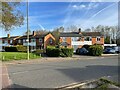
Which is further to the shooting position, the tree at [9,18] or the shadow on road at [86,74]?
the tree at [9,18]

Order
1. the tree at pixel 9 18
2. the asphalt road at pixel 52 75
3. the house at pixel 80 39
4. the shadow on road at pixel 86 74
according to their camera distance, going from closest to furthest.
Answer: the asphalt road at pixel 52 75 → the shadow on road at pixel 86 74 → the tree at pixel 9 18 → the house at pixel 80 39

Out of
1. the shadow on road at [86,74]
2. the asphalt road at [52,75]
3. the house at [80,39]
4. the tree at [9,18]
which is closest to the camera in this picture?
the asphalt road at [52,75]

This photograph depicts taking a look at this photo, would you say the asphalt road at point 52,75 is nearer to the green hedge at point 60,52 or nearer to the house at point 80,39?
the green hedge at point 60,52

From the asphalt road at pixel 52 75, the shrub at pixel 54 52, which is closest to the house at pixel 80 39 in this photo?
the shrub at pixel 54 52

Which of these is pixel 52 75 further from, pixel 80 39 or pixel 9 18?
pixel 80 39

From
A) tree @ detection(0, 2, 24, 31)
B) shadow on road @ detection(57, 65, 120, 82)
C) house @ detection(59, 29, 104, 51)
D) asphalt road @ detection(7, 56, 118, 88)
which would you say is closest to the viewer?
asphalt road @ detection(7, 56, 118, 88)

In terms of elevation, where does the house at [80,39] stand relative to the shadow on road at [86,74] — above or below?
above

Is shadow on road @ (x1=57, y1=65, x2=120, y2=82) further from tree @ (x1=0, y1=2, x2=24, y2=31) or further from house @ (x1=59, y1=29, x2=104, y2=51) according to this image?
house @ (x1=59, y1=29, x2=104, y2=51)

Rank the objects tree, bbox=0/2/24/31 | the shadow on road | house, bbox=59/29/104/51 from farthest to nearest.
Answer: house, bbox=59/29/104/51 < tree, bbox=0/2/24/31 < the shadow on road

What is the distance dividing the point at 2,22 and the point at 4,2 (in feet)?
8.36

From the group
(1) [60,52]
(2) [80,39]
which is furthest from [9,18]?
(2) [80,39]

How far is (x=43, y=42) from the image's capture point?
81.4 meters

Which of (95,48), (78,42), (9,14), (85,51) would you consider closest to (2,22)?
(9,14)

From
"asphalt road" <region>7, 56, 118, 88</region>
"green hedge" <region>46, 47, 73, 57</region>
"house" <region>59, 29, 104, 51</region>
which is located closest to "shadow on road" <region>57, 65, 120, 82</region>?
"asphalt road" <region>7, 56, 118, 88</region>
